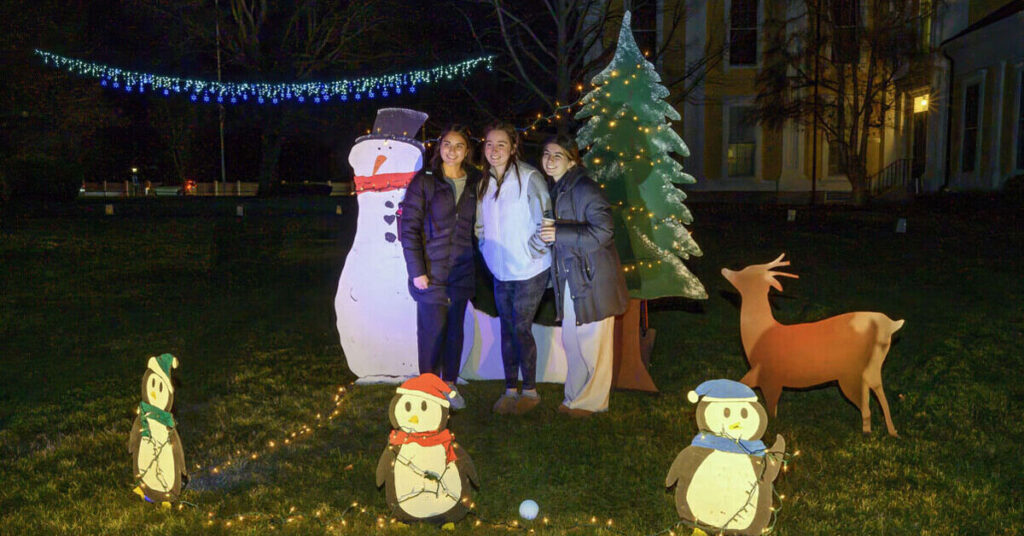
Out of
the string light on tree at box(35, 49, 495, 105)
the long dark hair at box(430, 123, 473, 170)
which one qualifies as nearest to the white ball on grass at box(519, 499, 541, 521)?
the long dark hair at box(430, 123, 473, 170)

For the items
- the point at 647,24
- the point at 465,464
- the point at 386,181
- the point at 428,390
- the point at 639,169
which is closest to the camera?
the point at 428,390

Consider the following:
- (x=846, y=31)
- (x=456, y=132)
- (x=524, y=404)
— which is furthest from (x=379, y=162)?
(x=846, y=31)

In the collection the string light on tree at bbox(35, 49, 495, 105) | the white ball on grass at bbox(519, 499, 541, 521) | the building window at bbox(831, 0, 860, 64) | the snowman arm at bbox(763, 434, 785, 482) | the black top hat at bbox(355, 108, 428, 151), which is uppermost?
the building window at bbox(831, 0, 860, 64)

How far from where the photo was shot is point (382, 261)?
6.69 m

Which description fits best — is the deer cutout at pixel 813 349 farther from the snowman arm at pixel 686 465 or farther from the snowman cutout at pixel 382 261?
the snowman cutout at pixel 382 261

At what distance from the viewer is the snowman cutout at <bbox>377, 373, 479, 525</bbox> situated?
13.2 feet

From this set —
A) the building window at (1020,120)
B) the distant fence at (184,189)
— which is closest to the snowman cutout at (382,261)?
the building window at (1020,120)

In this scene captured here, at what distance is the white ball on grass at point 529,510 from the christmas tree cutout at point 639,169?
9.46 feet

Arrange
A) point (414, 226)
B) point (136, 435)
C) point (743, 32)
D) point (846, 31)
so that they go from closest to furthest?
point (136, 435) → point (414, 226) → point (846, 31) → point (743, 32)

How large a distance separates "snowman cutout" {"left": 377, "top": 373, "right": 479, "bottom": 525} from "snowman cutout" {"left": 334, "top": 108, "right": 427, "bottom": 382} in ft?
8.68

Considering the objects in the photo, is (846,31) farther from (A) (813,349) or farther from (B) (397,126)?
(A) (813,349)

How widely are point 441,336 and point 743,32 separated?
26.3m

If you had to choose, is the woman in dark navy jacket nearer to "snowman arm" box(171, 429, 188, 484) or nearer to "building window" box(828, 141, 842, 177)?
"snowman arm" box(171, 429, 188, 484)

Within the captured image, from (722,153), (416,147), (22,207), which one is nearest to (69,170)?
(22,207)
